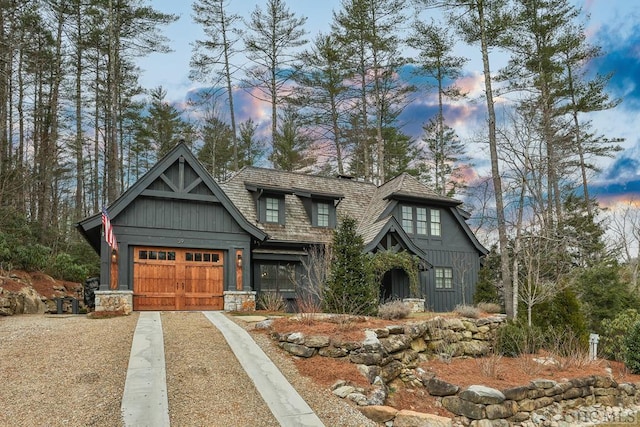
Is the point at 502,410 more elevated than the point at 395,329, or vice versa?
the point at 395,329

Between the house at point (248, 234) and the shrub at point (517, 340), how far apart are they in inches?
239

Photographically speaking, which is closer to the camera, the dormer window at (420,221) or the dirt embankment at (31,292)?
the dirt embankment at (31,292)

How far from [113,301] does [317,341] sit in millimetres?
8080

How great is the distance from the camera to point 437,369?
10.1m

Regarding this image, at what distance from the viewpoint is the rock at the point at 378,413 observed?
22.8ft

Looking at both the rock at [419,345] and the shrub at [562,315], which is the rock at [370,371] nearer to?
the rock at [419,345]

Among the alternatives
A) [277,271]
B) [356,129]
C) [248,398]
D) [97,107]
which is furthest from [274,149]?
[248,398]

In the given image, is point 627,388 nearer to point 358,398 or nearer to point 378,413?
point 378,413

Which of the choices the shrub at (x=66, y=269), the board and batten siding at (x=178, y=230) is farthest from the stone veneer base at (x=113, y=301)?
the shrub at (x=66, y=269)

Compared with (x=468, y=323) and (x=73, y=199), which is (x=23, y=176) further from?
(x=468, y=323)

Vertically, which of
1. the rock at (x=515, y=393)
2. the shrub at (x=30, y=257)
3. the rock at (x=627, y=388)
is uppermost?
the shrub at (x=30, y=257)

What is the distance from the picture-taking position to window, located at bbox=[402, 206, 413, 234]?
1987cm

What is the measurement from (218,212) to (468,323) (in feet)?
29.4

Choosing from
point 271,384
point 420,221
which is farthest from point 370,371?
point 420,221
